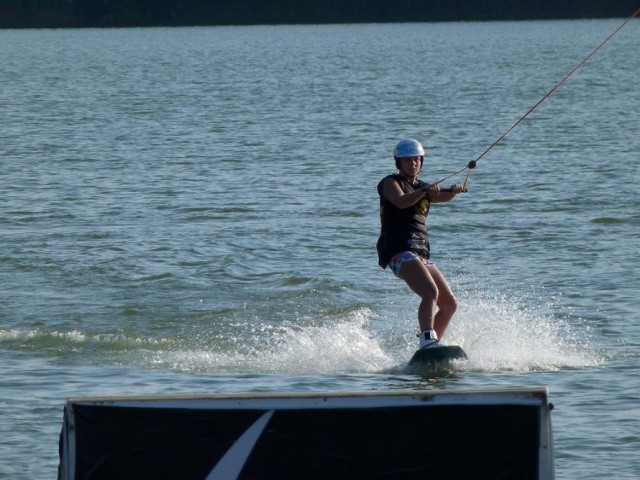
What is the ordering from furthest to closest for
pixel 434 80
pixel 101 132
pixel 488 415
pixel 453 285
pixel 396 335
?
pixel 434 80 < pixel 101 132 < pixel 453 285 < pixel 396 335 < pixel 488 415

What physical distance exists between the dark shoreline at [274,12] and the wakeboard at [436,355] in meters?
105

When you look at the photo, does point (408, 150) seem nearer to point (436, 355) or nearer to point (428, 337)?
point (428, 337)

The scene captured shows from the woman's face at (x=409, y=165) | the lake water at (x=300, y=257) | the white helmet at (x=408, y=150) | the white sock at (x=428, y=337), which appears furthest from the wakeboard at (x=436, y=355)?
the white helmet at (x=408, y=150)

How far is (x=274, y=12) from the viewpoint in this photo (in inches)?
4599

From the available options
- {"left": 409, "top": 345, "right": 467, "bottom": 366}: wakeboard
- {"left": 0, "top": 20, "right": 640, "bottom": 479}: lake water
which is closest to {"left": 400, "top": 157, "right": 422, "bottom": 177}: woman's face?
{"left": 409, "top": 345, "right": 467, "bottom": 366}: wakeboard

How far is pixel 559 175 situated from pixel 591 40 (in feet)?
197

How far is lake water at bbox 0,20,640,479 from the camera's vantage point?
33.6 feet

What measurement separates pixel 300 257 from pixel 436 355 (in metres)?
5.55

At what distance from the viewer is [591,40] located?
81812mm

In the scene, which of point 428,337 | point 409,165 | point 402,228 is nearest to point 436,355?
point 428,337

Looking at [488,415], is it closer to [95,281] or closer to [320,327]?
[320,327]

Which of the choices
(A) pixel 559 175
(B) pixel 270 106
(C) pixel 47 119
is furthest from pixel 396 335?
(B) pixel 270 106

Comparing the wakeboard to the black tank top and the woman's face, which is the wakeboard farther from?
the woman's face

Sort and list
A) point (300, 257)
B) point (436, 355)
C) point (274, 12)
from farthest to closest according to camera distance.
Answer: point (274, 12)
point (300, 257)
point (436, 355)
